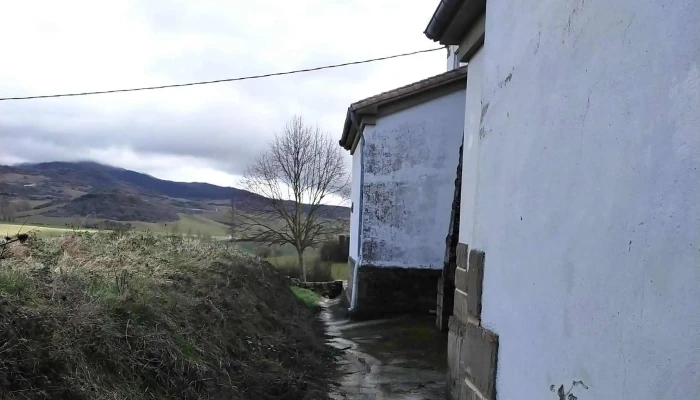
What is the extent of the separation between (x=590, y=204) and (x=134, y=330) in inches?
143

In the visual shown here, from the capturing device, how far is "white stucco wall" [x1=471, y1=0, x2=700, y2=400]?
1.50m

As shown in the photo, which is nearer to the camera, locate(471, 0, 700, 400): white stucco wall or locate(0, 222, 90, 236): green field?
locate(471, 0, 700, 400): white stucco wall

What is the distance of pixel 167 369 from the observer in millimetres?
4094

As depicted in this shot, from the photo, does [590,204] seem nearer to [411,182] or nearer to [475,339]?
[475,339]

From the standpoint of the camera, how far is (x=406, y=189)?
12680 millimetres

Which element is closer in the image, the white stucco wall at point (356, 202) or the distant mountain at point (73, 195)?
the distant mountain at point (73, 195)

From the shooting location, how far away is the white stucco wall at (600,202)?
4.91 feet

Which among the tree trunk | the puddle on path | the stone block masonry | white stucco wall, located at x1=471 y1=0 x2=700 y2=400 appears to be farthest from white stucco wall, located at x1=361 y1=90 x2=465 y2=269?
→ the tree trunk

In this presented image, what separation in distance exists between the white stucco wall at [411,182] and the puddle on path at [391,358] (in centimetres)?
175

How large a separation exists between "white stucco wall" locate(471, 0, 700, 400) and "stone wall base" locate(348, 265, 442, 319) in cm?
965

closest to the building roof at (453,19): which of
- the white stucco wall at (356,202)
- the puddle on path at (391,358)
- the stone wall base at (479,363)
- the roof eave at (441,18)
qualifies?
the roof eave at (441,18)

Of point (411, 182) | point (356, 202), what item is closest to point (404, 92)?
point (411, 182)

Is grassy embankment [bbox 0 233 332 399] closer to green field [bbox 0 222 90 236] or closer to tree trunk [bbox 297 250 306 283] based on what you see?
green field [bbox 0 222 90 236]

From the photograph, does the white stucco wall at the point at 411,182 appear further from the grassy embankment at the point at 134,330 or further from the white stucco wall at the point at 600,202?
the white stucco wall at the point at 600,202
